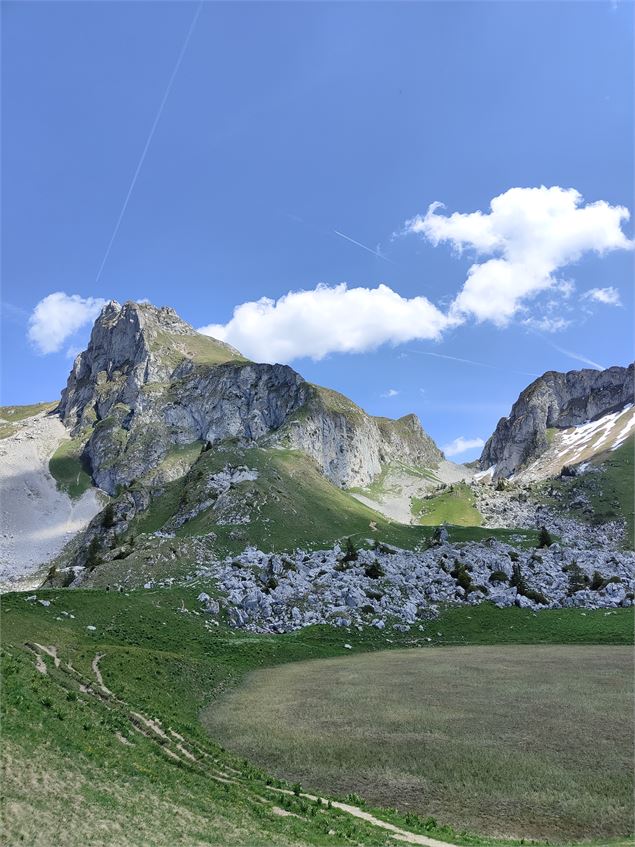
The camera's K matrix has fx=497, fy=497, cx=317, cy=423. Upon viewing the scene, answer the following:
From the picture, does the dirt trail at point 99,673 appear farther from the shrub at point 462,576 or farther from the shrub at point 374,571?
the shrub at point 462,576

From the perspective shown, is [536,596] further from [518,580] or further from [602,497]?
[602,497]

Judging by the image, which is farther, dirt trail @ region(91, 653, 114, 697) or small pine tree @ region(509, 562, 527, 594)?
small pine tree @ region(509, 562, 527, 594)

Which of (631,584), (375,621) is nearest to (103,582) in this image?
(375,621)

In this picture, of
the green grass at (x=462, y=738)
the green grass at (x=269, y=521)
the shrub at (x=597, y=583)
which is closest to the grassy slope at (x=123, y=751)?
the green grass at (x=462, y=738)

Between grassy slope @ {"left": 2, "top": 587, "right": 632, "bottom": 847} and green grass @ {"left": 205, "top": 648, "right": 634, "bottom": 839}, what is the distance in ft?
9.56

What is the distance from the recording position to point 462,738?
28281 millimetres

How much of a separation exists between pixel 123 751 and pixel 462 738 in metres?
18.2

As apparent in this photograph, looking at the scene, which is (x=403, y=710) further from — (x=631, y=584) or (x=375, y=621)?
(x=631, y=584)

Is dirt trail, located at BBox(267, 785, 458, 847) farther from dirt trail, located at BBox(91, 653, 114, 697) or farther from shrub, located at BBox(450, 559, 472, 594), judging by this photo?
shrub, located at BBox(450, 559, 472, 594)

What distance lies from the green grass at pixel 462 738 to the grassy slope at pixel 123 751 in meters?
2.91

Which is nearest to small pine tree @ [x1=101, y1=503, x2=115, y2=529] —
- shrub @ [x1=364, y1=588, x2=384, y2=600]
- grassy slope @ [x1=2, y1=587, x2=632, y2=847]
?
grassy slope @ [x1=2, y1=587, x2=632, y2=847]

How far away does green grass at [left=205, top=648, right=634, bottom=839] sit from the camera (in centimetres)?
2175

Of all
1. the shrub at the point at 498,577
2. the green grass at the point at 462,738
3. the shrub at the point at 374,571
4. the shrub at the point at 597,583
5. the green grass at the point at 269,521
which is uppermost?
the green grass at the point at 269,521

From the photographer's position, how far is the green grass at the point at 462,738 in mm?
21750
